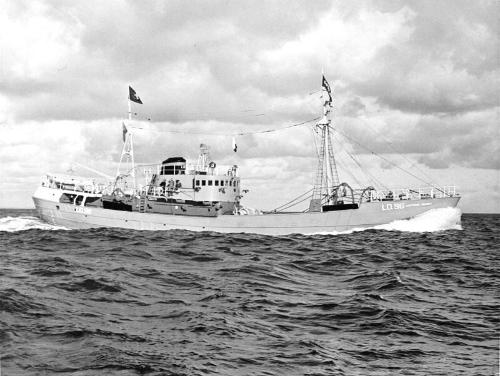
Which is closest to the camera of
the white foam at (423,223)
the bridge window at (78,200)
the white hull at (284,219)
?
the white hull at (284,219)

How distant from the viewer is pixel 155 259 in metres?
23.4

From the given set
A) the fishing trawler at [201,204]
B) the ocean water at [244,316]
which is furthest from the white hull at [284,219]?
the ocean water at [244,316]

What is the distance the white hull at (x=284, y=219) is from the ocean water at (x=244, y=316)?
821 inches

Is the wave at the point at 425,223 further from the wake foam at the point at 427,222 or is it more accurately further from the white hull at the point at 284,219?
the white hull at the point at 284,219

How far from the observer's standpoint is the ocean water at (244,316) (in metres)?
9.11

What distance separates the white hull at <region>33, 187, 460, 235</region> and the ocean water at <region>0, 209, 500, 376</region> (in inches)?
821

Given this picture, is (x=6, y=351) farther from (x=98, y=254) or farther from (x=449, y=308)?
(x=98, y=254)

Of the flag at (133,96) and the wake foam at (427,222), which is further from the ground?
the flag at (133,96)

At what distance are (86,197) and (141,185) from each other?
587 centimetres

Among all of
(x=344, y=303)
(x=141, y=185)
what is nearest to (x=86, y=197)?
(x=141, y=185)

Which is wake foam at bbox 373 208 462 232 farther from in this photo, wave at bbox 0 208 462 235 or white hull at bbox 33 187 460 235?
white hull at bbox 33 187 460 235

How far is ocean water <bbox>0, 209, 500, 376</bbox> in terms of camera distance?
9109mm

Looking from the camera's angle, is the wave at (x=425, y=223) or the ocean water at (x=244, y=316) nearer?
the ocean water at (x=244, y=316)

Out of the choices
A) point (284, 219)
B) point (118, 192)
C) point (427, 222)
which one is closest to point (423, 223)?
point (427, 222)
